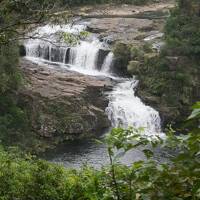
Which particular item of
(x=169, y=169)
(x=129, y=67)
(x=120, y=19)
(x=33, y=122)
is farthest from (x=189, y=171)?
(x=120, y=19)

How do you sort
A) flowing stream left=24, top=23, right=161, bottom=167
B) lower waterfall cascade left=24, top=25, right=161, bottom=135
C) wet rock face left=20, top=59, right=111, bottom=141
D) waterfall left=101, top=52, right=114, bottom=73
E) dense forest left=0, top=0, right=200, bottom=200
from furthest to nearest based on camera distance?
1. waterfall left=101, top=52, right=114, bottom=73
2. lower waterfall cascade left=24, top=25, right=161, bottom=135
3. wet rock face left=20, top=59, right=111, bottom=141
4. flowing stream left=24, top=23, right=161, bottom=167
5. dense forest left=0, top=0, right=200, bottom=200

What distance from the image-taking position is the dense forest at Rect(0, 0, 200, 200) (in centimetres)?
300

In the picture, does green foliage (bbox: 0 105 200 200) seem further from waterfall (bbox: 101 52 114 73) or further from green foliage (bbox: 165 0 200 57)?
waterfall (bbox: 101 52 114 73)

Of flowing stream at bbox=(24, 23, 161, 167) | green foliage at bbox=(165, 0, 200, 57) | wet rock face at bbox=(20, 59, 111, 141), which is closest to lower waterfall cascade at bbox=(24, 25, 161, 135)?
flowing stream at bbox=(24, 23, 161, 167)

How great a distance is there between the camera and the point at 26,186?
812cm

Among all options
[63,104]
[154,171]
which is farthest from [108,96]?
[154,171]

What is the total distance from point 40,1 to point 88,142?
14655 millimetres

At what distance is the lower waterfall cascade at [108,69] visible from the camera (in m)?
25.6

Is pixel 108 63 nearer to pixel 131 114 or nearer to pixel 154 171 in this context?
pixel 131 114

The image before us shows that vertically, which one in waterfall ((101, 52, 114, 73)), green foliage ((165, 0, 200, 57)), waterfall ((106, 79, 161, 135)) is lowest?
waterfall ((106, 79, 161, 135))

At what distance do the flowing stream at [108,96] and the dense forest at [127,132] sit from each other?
2.96ft

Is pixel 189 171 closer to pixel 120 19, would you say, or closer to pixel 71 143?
pixel 71 143

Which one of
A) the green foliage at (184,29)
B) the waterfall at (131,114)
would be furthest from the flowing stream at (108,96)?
the green foliage at (184,29)

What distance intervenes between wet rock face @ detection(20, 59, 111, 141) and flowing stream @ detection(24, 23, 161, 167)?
80cm
